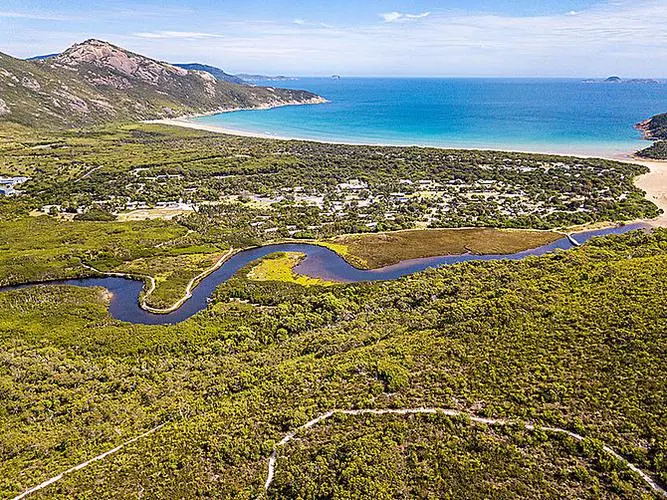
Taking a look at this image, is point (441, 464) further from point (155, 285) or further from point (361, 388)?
point (155, 285)

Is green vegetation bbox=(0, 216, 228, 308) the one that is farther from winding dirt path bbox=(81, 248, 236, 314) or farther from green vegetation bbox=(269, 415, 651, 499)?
green vegetation bbox=(269, 415, 651, 499)

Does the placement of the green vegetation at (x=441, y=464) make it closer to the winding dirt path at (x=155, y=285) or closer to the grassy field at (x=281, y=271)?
the winding dirt path at (x=155, y=285)

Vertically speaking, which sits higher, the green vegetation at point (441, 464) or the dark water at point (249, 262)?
the green vegetation at point (441, 464)

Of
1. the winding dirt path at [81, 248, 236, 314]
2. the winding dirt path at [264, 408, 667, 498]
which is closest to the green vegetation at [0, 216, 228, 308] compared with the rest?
the winding dirt path at [81, 248, 236, 314]

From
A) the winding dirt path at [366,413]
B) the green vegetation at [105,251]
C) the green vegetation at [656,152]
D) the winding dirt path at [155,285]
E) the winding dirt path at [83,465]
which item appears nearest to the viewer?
the winding dirt path at [366,413]

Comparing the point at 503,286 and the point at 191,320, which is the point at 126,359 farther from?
the point at 503,286

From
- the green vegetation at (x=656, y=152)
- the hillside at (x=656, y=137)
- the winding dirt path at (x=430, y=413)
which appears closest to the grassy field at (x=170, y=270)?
the winding dirt path at (x=430, y=413)
